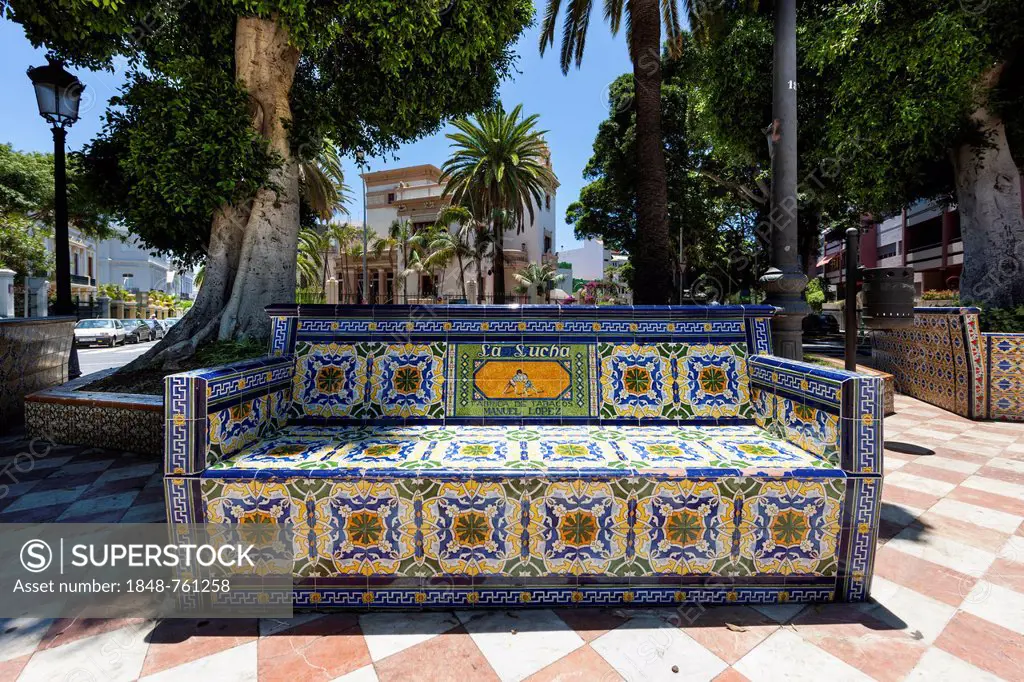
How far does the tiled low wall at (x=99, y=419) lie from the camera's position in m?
4.23

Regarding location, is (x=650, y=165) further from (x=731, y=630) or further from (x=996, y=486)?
(x=731, y=630)

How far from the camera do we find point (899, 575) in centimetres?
229

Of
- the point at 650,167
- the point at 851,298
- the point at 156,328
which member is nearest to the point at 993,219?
the point at 650,167

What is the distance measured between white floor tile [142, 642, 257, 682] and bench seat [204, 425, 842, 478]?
0.66 m

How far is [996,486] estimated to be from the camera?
3.47 m

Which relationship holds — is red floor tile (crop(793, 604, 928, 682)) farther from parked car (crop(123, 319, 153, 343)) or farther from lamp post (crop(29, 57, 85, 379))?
parked car (crop(123, 319, 153, 343))

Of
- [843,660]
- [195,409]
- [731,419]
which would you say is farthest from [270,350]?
[843,660]

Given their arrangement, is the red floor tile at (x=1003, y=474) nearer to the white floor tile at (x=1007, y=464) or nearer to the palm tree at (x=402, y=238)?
the white floor tile at (x=1007, y=464)

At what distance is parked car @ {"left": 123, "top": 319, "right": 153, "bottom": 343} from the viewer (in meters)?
21.9

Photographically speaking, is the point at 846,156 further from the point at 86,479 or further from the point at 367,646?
the point at 86,479

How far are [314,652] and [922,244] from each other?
39.5 metres

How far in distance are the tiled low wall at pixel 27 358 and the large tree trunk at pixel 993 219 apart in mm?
13868

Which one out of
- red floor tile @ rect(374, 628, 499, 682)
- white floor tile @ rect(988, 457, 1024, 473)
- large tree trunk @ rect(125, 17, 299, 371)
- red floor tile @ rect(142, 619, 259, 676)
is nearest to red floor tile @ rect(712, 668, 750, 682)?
red floor tile @ rect(374, 628, 499, 682)

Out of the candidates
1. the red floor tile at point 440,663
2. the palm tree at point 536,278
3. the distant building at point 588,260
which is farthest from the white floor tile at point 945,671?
the distant building at point 588,260
